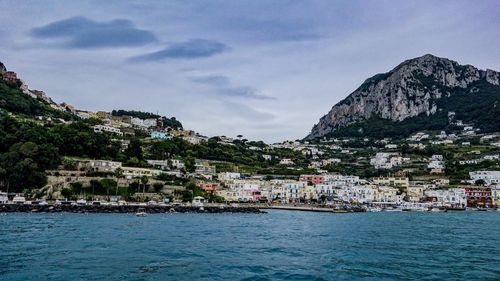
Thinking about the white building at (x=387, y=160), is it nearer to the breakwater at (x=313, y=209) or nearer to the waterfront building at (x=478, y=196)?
the waterfront building at (x=478, y=196)

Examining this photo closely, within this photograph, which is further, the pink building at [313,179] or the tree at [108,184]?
the pink building at [313,179]

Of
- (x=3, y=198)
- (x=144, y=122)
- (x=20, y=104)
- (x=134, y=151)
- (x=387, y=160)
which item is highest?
(x=144, y=122)

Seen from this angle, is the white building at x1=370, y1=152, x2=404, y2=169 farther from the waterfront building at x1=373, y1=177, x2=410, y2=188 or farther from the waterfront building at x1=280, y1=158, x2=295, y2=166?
the waterfront building at x1=280, y1=158, x2=295, y2=166

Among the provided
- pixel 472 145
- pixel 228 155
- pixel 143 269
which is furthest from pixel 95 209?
pixel 472 145

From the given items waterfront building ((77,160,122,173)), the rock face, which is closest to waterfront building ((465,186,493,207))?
waterfront building ((77,160,122,173))

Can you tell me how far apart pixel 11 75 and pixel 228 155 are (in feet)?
206

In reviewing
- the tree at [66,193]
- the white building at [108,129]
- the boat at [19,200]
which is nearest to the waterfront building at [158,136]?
the white building at [108,129]

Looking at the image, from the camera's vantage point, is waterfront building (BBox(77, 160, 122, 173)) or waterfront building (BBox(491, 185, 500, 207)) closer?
waterfront building (BBox(77, 160, 122, 173))

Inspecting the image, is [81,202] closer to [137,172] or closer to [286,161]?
[137,172]

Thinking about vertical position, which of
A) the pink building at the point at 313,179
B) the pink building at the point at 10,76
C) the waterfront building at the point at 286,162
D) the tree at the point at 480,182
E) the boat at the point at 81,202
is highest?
the pink building at the point at 10,76

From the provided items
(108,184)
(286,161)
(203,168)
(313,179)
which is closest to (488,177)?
(313,179)

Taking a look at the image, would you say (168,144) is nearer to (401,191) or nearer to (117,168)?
(117,168)

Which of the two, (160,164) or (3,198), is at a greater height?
(160,164)

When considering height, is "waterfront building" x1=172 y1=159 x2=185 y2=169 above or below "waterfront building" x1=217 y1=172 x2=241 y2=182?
above
